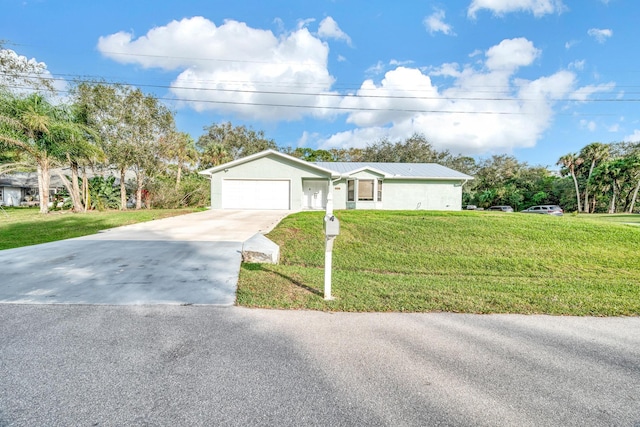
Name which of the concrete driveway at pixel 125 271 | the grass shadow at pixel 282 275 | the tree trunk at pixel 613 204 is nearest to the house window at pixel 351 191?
the concrete driveway at pixel 125 271

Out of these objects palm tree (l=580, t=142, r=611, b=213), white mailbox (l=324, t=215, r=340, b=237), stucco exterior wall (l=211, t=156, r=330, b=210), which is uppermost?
palm tree (l=580, t=142, r=611, b=213)

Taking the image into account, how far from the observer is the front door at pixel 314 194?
2062 centimetres

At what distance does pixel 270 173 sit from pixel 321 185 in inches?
139

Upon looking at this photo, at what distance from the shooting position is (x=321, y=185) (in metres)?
20.7

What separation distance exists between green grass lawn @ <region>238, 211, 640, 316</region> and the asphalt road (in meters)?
0.59

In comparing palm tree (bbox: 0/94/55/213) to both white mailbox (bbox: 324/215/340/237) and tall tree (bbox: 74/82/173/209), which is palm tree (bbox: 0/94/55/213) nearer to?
tall tree (bbox: 74/82/173/209)

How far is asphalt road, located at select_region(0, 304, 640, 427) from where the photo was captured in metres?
2.01

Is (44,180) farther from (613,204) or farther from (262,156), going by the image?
(613,204)

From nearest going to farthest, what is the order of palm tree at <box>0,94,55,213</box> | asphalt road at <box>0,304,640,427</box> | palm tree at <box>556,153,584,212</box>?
asphalt road at <box>0,304,640,427</box>, palm tree at <box>0,94,55,213</box>, palm tree at <box>556,153,584,212</box>

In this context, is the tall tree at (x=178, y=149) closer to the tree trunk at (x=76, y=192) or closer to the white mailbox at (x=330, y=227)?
the tree trunk at (x=76, y=192)

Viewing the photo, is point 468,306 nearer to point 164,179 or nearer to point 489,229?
point 489,229

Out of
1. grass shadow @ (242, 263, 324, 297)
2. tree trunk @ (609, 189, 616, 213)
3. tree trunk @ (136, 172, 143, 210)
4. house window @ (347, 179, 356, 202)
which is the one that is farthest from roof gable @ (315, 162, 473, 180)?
tree trunk @ (609, 189, 616, 213)

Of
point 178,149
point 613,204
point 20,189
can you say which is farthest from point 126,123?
point 613,204

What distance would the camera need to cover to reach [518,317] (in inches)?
157
